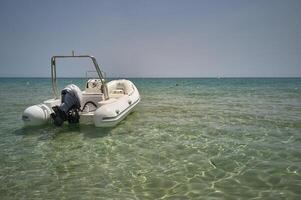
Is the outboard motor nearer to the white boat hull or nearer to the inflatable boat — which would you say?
the inflatable boat

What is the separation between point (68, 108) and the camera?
8.72 metres

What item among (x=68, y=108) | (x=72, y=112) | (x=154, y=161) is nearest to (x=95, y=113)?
(x=72, y=112)

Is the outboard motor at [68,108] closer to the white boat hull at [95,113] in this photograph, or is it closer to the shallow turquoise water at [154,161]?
the white boat hull at [95,113]

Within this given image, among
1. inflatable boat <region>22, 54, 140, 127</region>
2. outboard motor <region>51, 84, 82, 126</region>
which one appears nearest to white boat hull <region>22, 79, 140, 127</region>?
inflatable boat <region>22, 54, 140, 127</region>

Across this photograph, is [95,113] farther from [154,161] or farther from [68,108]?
[154,161]

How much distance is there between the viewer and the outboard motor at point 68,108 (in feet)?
28.2

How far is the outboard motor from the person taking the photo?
338 inches

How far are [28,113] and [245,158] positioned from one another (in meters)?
6.58

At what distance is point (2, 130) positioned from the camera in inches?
354

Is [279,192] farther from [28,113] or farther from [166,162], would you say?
[28,113]

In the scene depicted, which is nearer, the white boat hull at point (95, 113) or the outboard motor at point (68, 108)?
the white boat hull at point (95, 113)

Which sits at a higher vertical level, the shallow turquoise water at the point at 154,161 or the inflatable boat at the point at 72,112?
the inflatable boat at the point at 72,112

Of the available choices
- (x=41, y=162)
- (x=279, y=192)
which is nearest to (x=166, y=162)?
(x=279, y=192)

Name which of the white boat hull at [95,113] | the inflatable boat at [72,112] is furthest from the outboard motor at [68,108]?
the white boat hull at [95,113]
